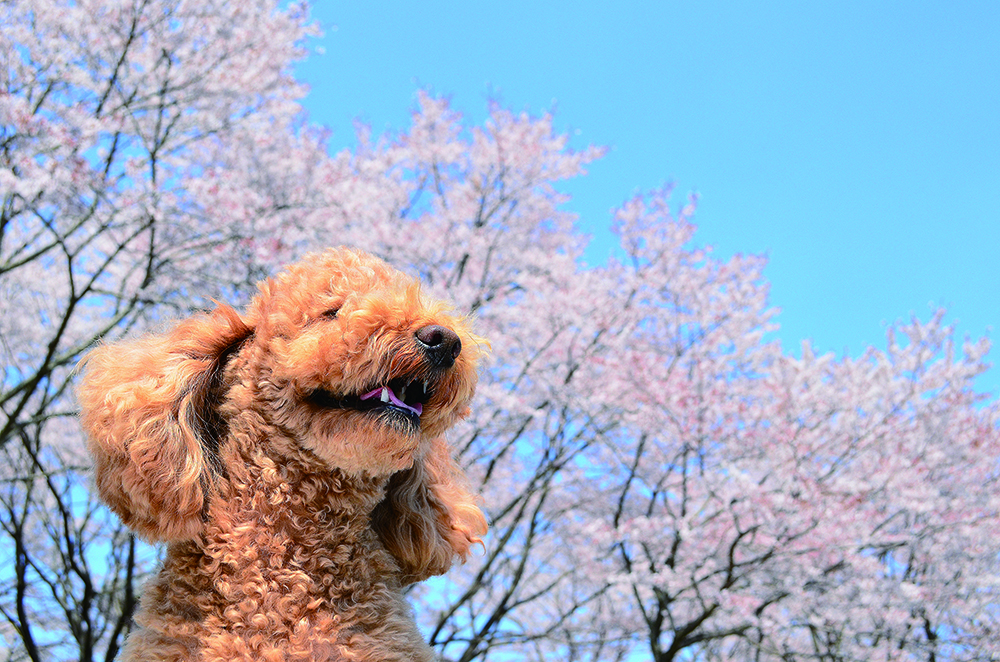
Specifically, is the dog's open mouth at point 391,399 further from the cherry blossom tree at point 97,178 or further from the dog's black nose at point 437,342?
the cherry blossom tree at point 97,178

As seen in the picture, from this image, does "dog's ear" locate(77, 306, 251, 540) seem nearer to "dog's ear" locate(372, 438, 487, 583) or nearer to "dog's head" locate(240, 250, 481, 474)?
"dog's head" locate(240, 250, 481, 474)

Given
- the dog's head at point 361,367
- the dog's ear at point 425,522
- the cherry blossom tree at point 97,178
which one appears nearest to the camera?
the dog's head at point 361,367

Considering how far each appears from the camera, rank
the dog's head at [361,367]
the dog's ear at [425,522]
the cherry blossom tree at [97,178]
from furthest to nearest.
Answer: the cherry blossom tree at [97,178], the dog's ear at [425,522], the dog's head at [361,367]

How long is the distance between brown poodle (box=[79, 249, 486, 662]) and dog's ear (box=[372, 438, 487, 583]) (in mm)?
95

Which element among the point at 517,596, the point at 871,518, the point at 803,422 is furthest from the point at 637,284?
the point at 517,596

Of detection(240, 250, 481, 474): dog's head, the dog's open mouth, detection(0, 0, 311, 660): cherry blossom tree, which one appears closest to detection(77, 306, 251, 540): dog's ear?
detection(240, 250, 481, 474): dog's head

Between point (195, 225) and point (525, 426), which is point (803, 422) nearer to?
point (525, 426)

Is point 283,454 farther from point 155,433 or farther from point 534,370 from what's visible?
point 534,370

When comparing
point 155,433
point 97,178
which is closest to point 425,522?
point 155,433

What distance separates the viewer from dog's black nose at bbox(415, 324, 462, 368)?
1.56 meters

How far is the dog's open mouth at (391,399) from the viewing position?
159cm

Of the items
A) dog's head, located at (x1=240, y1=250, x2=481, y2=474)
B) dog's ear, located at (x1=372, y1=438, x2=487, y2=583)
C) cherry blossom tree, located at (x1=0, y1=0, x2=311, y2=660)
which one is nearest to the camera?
dog's head, located at (x1=240, y1=250, x2=481, y2=474)

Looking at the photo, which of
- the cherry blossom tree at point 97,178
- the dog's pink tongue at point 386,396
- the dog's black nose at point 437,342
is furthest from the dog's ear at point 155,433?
the cherry blossom tree at point 97,178

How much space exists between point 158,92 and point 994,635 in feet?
32.9
